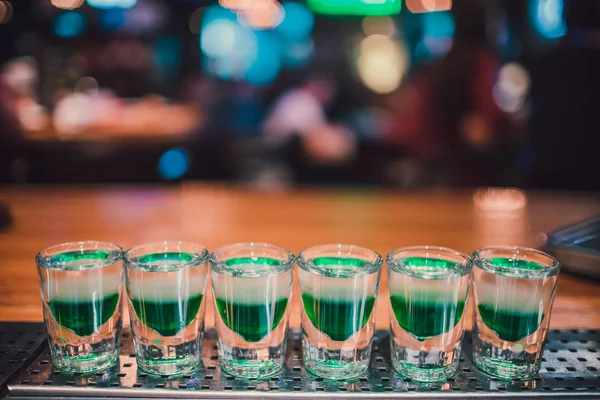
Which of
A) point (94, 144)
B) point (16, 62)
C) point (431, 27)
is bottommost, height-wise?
point (94, 144)

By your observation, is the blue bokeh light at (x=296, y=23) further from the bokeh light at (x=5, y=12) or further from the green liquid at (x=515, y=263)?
the green liquid at (x=515, y=263)

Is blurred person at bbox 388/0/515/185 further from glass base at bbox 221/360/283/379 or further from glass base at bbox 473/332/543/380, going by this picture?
glass base at bbox 221/360/283/379

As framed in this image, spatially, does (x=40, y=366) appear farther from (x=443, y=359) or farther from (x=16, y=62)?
(x=16, y=62)

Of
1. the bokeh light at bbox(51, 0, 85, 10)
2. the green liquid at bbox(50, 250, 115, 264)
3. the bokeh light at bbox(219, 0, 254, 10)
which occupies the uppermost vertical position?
the bokeh light at bbox(219, 0, 254, 10)

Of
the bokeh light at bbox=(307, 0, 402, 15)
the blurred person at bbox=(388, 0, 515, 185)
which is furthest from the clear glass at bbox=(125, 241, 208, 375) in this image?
the bokeh light at bbox=(307, 0, 402, 15)

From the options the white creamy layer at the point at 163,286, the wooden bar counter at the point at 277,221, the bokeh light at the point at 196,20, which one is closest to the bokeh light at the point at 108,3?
the bokeh light at the point at 196,20

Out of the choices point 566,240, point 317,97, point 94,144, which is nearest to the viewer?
point 566,240

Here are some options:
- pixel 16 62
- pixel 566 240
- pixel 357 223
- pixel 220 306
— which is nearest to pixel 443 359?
pixel 220 306
